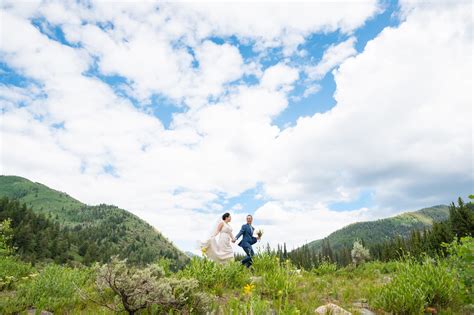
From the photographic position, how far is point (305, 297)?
775 centimetres

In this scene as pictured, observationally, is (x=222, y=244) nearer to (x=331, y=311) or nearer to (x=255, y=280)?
(x=255, y=280)

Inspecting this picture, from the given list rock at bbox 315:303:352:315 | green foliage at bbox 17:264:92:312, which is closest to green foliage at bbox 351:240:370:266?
rock at bbox 315:303:352:315

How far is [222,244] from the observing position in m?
13.8

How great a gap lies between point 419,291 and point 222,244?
8.60 m

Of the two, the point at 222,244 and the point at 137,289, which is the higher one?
the point at 222,244

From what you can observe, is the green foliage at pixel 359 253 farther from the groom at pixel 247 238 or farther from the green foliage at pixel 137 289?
the green foliage at pixel 137 289

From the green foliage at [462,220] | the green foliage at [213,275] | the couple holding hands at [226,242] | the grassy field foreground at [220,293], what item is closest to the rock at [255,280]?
the grassy field foreground at [220,293]

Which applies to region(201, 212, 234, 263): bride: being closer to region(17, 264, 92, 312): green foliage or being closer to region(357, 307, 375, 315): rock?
region(17, 264, 92, 312): green foliage

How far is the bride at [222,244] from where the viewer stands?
1352 cm

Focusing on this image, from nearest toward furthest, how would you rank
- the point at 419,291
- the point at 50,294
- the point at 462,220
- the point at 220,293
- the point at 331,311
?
1. the point at 331,311
2. the point at 419,291
3. the point at 50,294
4. the point at 220,293
5. the point at 462,220

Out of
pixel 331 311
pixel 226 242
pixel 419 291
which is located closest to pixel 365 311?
pixel 419 291

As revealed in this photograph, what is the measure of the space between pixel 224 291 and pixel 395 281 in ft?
13.4

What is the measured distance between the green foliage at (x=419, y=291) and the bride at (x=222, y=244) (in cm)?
733

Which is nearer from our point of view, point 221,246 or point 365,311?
point 365,311
